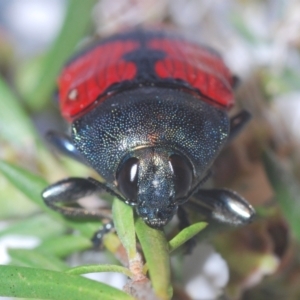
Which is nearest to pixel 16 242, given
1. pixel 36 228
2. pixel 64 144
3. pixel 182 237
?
pixel 36 228

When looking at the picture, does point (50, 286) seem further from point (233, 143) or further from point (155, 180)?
point (233, 143)

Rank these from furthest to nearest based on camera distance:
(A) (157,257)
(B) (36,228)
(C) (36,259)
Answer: (B) (36,228)
(C) (36,259)
(A) (157,257)

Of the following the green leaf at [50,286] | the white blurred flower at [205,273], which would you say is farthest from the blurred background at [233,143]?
the green leaf at [50,286]

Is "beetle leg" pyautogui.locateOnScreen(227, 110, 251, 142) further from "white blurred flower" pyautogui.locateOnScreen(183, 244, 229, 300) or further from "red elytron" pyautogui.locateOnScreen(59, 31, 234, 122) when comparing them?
"white blurred flower" pyautogui.locateOnScreen(183, 244, 229, 300)

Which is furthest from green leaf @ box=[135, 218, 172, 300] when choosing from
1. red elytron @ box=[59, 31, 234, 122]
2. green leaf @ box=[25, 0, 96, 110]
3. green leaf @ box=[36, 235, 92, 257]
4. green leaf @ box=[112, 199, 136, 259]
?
green leaf @ box=[25, 0, 96, 110]

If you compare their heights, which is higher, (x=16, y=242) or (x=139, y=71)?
(x=139, y=71)

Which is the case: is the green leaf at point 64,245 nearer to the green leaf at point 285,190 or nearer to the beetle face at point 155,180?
the beetle face at point 155,180
